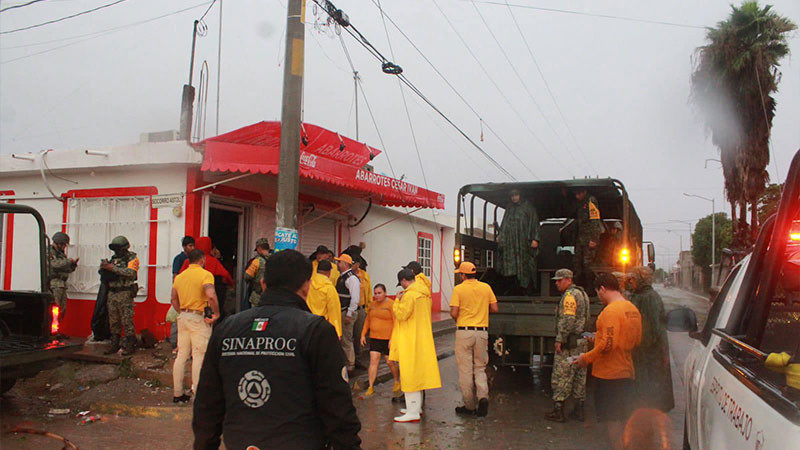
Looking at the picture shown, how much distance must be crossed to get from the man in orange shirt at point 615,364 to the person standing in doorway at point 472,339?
1530 millimetres

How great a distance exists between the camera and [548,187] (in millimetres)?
8609

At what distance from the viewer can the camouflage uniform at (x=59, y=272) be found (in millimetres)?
8992

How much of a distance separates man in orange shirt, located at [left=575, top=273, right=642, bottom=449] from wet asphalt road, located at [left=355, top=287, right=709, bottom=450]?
0.72 m

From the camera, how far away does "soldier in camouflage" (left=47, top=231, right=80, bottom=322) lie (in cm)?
900

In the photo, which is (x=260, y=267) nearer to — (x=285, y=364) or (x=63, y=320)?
(x=63, y=320)

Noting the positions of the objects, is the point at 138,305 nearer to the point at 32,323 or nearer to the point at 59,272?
the point at 59,272

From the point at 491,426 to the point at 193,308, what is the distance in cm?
353

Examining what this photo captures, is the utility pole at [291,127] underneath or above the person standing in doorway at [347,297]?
above

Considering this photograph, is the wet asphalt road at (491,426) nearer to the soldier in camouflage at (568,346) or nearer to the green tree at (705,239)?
the soldier in camouflage at (568,346)

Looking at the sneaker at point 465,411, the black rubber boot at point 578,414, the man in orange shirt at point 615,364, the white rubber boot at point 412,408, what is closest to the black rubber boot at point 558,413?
the black rubber boot at point 578,414

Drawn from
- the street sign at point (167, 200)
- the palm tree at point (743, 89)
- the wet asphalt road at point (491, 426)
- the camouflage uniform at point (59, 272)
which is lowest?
the wet asphalt road at point (491, 426)

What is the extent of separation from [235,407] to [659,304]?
16.3 ft

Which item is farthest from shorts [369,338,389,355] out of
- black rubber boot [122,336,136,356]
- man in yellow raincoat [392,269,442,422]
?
black rubber boot [122,336,136,356]

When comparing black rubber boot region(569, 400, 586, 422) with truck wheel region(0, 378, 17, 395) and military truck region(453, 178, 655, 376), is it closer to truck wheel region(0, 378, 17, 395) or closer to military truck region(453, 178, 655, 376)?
military truck region(453, 178, 655, 376)
